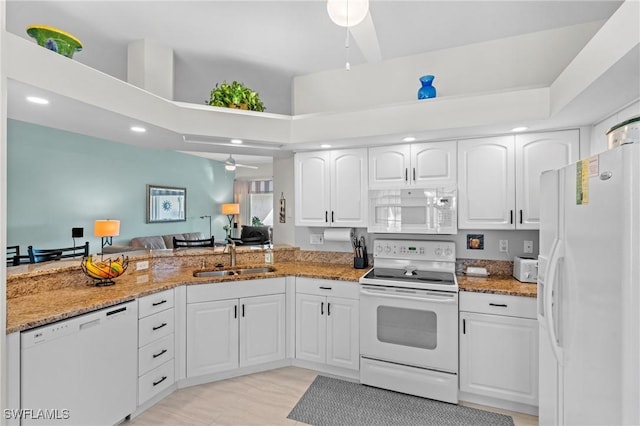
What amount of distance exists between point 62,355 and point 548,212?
2.77 meters

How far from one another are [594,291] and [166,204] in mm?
7278

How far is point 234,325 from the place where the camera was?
9.23 feet

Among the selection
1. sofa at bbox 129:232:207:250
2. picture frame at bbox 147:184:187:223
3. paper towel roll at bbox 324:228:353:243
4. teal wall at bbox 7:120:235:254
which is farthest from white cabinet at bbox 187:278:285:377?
picture frame at bbox 147:184:187:223

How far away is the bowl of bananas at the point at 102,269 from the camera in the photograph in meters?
2.43

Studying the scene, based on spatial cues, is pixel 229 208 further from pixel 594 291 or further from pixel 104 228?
pixel 594 291

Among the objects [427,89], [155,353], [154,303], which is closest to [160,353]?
[155,353]

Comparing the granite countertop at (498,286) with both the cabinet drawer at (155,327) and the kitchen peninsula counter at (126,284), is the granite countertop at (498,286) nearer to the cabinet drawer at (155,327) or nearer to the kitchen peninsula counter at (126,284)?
the kitchen peninsula counter at (126,284)

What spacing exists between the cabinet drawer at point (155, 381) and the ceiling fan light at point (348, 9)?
8.79 feet

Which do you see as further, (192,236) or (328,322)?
(192,236)

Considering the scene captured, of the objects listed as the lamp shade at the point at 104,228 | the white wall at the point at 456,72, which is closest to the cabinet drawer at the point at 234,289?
the white wall at the point at 456,72

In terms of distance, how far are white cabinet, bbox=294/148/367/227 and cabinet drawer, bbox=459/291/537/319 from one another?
1.14 m

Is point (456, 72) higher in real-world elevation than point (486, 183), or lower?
higher

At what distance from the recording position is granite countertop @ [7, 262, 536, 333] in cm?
179

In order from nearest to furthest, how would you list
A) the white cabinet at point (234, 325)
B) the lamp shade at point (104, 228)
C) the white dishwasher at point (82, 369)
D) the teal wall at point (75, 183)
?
the white dishwasher at point (82, 369) < the white cabinet at point (234, 325) < the teal wall at point (75, 183) < the lamp shade at point (104, 228)
